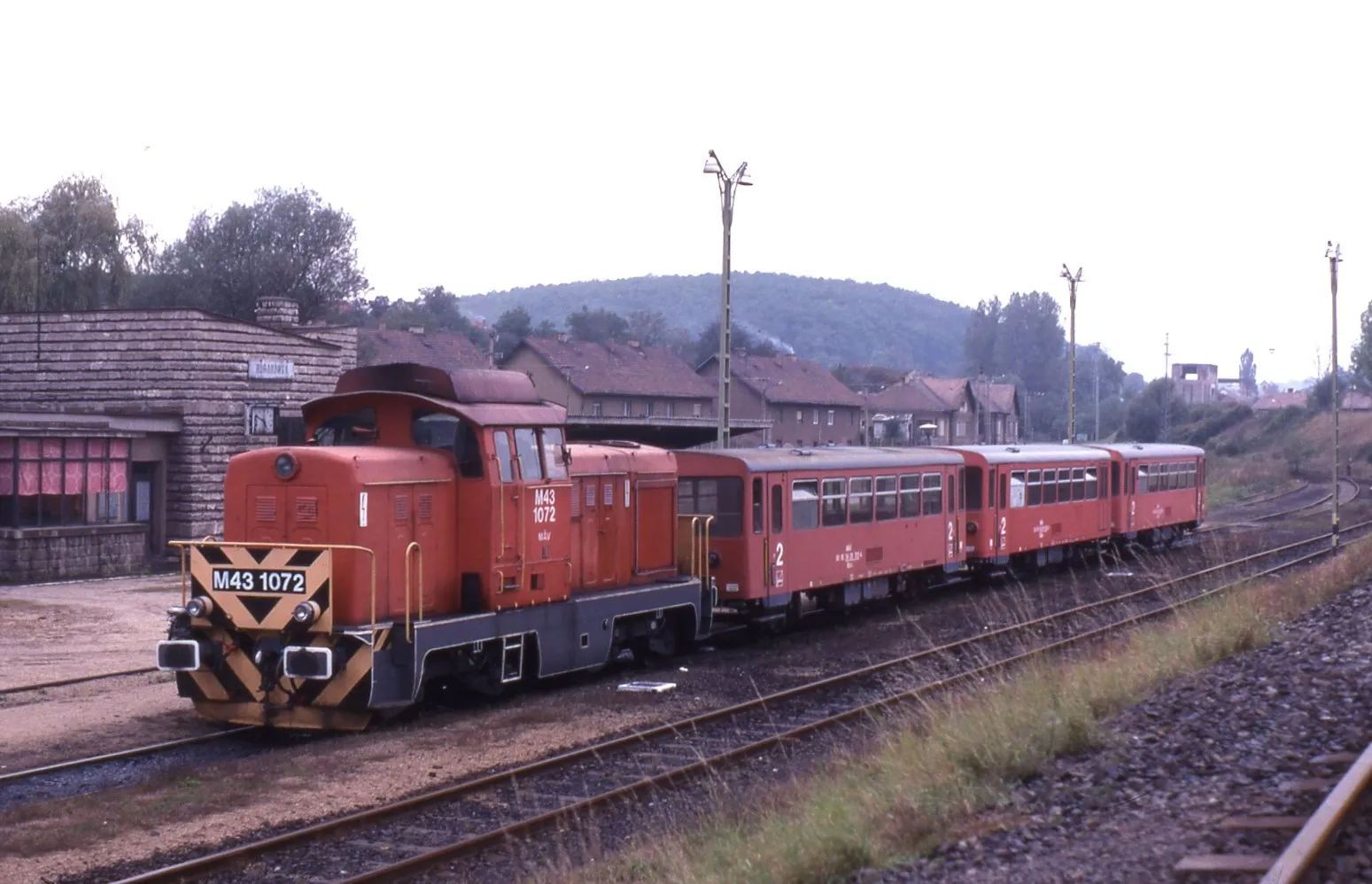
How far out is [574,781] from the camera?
11.9m

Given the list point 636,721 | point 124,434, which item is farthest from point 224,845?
point 124,434

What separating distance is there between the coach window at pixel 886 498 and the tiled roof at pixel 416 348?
4353 centimetres

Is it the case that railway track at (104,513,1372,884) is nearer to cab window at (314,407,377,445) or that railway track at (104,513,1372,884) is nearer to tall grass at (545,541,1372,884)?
tall grass at (545,541,1372,884)

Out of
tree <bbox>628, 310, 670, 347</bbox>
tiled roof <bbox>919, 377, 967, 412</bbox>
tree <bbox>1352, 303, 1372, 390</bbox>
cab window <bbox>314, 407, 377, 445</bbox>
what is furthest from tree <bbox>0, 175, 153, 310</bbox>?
tree <bbox>1352, 303, 1372, 390</bbox>

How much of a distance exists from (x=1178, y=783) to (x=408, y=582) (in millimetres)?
7643

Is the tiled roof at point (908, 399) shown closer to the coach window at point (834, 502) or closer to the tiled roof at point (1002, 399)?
the tiled roof at point (1002, 399)

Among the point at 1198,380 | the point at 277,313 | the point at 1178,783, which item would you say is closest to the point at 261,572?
the point at 1178,783

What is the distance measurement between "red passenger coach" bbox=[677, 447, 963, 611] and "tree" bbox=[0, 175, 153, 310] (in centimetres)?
3592

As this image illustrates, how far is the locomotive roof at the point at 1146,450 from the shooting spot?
3447 centimetres

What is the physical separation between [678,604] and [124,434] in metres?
17.2

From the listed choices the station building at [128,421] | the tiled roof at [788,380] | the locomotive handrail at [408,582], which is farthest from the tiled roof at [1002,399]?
the locomotive handrail at [408,582]

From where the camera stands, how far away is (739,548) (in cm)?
1969

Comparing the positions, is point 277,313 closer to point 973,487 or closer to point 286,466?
point 973,487

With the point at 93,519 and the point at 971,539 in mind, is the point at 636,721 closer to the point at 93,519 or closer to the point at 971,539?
the point at 971,539
